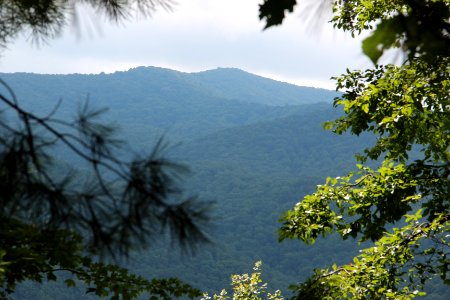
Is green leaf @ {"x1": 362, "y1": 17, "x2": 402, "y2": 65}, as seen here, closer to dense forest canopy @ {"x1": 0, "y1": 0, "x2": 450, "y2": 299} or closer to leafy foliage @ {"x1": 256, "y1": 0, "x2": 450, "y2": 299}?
dense forest canopy @ {"x1": 0, "y1": 0, "x2": 450, "y2": 299}

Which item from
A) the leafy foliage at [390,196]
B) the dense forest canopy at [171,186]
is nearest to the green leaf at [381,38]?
the dense forest canopy at [171,186]

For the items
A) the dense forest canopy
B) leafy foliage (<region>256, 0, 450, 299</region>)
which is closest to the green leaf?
the dense forest canopy

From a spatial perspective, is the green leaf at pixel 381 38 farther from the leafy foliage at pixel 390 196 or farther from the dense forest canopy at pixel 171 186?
the leafy foliage at pixel 390 196

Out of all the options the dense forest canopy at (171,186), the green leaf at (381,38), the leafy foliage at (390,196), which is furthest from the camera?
the leafy foliage at (390,196)

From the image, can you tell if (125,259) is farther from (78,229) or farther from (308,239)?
(308,239)

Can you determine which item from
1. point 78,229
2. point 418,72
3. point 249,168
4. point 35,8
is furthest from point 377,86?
point 249,168

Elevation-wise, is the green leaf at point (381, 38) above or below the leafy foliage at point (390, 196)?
above

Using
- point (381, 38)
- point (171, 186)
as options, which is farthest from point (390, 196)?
point (381, 38)

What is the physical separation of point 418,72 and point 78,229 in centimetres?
566

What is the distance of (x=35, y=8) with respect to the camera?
4293mm

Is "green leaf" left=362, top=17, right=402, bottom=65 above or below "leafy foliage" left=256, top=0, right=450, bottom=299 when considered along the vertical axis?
above

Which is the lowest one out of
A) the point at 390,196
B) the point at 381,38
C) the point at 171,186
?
the point at 390,196

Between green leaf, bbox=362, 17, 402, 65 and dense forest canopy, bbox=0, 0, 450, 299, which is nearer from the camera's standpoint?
green leaf, bbox=362, 17, 402, 65

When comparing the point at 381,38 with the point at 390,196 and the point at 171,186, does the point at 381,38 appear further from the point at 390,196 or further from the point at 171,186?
the point at 390,196
